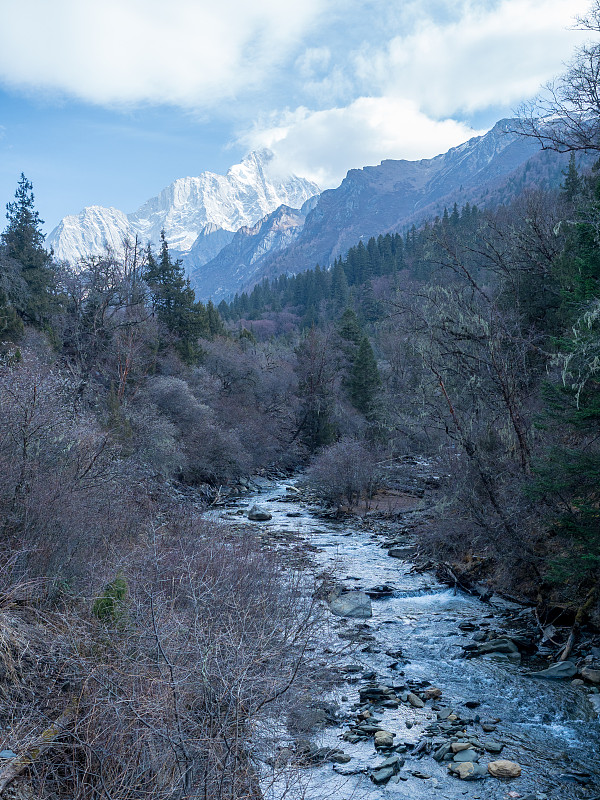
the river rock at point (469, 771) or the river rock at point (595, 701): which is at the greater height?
the river rock at point (469, 771)

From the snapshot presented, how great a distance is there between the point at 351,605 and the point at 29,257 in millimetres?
28936

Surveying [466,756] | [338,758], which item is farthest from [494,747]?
[338,758]

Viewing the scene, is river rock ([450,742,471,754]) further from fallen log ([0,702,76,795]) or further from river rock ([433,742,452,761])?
fallen log ([0,702,76,795])

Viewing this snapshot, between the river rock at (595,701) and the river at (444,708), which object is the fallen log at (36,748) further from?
the river rock at (595,701)

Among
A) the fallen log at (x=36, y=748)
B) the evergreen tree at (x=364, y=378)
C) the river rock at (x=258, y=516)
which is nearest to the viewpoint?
the fallen log at (x=36, y=748)

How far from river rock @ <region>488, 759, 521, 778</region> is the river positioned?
0.30 feet

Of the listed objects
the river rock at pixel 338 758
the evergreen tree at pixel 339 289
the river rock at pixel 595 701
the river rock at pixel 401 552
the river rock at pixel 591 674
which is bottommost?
the river rock at pixel 401 552

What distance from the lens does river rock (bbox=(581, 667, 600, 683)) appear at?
28.6 ft

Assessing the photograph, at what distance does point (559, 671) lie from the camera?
9.15m

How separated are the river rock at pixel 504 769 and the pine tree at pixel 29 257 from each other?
2927 cm

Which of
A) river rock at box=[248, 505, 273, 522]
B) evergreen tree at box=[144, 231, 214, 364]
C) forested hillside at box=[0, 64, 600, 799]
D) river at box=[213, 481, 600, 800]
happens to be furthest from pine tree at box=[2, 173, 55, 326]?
river at box=[213, 481, 600, 800]

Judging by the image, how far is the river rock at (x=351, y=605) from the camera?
12137 mm

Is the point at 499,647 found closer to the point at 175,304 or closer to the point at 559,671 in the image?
the point at 559,671

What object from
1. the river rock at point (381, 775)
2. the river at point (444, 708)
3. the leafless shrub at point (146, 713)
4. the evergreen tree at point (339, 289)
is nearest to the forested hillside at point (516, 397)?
the river at point (444, 708)
